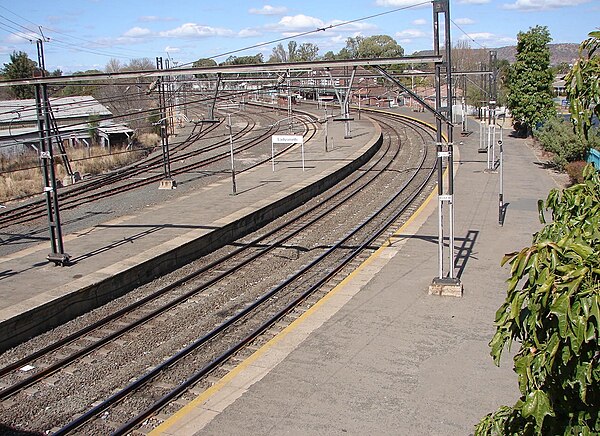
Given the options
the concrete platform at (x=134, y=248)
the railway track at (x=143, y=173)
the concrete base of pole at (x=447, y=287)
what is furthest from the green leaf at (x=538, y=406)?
the railway track at (x=143, y=173)

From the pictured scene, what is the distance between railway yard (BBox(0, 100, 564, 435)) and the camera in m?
7.68

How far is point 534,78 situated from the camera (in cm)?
3700

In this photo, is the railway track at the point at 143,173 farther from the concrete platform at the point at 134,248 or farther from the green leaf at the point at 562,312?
the green leaf at the point at 562,312

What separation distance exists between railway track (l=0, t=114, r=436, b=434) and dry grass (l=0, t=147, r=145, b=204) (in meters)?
12.2

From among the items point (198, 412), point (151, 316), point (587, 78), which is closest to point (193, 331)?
point (151, 316)

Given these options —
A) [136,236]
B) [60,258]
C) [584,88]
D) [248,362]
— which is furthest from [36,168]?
[584,88]

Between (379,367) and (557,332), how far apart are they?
583 centimetres

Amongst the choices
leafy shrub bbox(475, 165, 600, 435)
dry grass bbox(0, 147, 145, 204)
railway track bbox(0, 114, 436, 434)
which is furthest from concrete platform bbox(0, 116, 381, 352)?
leafy shrub bbox(475, 165, 600, 435)

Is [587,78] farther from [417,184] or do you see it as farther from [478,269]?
[417,184]

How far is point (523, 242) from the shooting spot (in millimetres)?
14969

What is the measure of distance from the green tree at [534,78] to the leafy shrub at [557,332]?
3632 cm

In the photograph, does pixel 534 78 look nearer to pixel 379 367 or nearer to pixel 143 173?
pixel 143 173

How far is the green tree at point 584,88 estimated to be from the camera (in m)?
3.45

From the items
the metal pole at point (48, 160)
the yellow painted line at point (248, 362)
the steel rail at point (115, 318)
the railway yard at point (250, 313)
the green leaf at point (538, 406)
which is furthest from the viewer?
the metal pole at point (48, 160)
